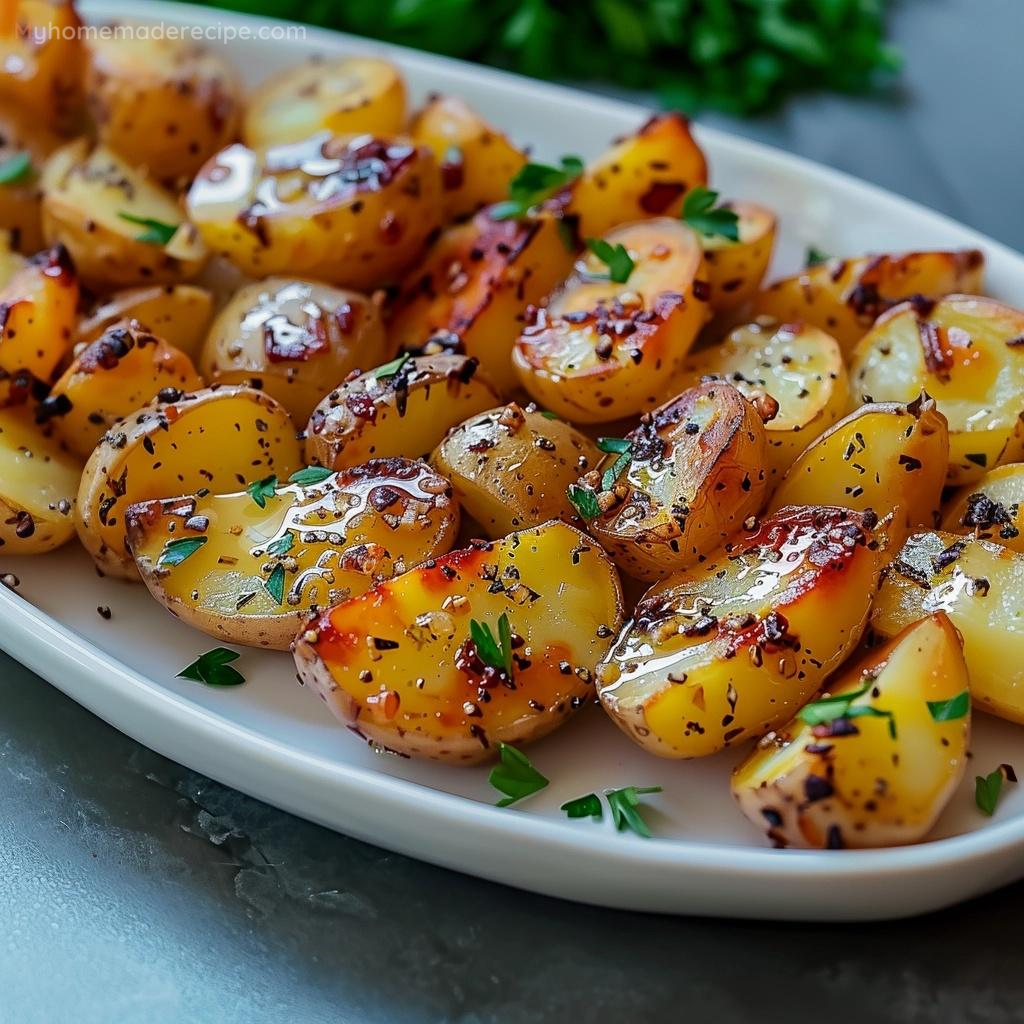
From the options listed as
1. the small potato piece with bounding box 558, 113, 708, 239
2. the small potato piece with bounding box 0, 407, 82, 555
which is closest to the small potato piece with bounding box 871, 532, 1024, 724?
the small potato piece with bounding box 558, 113, 708, 239

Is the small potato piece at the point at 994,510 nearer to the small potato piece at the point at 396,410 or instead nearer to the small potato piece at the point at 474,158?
the small potato piece at the point at 396,410

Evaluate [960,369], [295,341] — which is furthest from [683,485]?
[295,341]

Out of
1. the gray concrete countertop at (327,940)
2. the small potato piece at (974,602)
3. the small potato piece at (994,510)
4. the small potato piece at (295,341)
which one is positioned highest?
the small potato piece at (994,510)

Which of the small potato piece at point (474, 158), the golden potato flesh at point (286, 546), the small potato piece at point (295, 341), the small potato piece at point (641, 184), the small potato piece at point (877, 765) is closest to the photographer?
the small potato piece at point (877, 765)

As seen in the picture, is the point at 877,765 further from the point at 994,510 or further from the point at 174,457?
the point at 174,457

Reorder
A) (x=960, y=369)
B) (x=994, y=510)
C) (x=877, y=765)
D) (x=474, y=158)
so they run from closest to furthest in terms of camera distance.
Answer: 1. (x=877, y=765)
2. (x=994, y=510)
3. (x=960, y=369)
4. (x=474, y=158)

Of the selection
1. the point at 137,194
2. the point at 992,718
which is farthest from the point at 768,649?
the point at 137,194

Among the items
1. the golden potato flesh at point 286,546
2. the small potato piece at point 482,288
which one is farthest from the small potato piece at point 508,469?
the small potato piece at point 482,288
